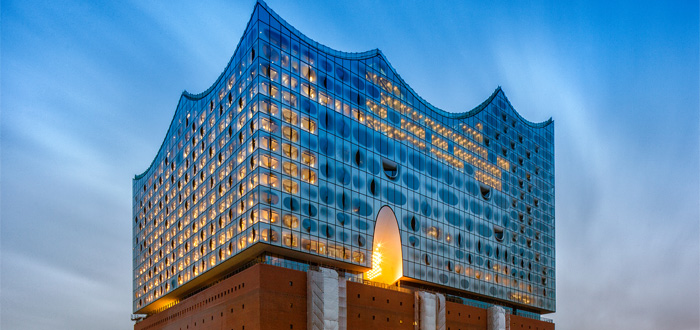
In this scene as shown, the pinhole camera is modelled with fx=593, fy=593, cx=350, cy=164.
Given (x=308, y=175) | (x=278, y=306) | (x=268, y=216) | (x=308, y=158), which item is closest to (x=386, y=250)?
(x=308, y=175)

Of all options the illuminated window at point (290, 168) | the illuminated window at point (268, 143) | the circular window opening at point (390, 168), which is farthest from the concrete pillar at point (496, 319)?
the illuminated window at point (268, 143)

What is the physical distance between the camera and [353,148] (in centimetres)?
6000

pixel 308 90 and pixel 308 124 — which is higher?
pixel 308 90

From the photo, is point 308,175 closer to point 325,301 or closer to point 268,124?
point 268,124

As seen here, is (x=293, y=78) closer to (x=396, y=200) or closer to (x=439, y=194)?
(x=396, y=200)

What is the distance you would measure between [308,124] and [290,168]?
507 centimetres

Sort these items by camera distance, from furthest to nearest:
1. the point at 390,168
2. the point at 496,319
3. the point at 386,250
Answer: the point at 496,319
the point at 390,168
the point at 386,250

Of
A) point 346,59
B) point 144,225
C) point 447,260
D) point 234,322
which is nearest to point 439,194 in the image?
point 447,260

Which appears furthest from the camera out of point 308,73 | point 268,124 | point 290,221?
point 308,73

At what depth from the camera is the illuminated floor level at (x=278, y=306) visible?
156ft

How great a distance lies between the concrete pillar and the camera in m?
67.9

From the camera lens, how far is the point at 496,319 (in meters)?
68.2

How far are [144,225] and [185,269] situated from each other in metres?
23.0

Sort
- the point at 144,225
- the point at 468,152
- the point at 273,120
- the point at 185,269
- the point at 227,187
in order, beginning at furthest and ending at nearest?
the point at 144,225
the point at 468,152
the point at 185,269
the point at 227,187
the point at 273,120
